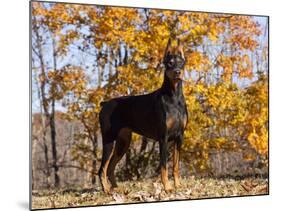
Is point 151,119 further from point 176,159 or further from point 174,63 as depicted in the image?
point 174,63

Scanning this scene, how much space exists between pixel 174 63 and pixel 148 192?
1248 millimetres

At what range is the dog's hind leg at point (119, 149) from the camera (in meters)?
6.51

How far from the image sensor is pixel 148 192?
6.62 m

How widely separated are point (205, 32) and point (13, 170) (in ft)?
7.52

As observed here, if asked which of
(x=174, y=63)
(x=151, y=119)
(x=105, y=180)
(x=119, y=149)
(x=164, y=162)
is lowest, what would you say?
(x=105, y=180)

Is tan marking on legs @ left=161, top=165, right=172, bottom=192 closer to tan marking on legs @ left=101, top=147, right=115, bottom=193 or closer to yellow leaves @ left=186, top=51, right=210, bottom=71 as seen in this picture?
tan marking on legs @ left=101, top=147, right=115, bottom=193

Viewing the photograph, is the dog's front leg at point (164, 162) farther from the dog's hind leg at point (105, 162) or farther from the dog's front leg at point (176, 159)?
the dog's hind leg at point (105, 162)

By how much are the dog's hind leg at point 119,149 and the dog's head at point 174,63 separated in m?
0.66

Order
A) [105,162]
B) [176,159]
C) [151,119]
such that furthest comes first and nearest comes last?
1. [176,159]
2. [151,119]
3. [105,162]

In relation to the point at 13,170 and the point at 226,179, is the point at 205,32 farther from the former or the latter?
the point at 13,170

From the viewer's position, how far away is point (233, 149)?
702 cm

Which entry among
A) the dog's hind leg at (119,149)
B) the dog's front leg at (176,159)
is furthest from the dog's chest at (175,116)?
the dog's hind leg at (119,149)

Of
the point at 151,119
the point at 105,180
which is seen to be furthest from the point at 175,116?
the point at 105,180

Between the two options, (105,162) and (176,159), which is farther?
(176,159)
